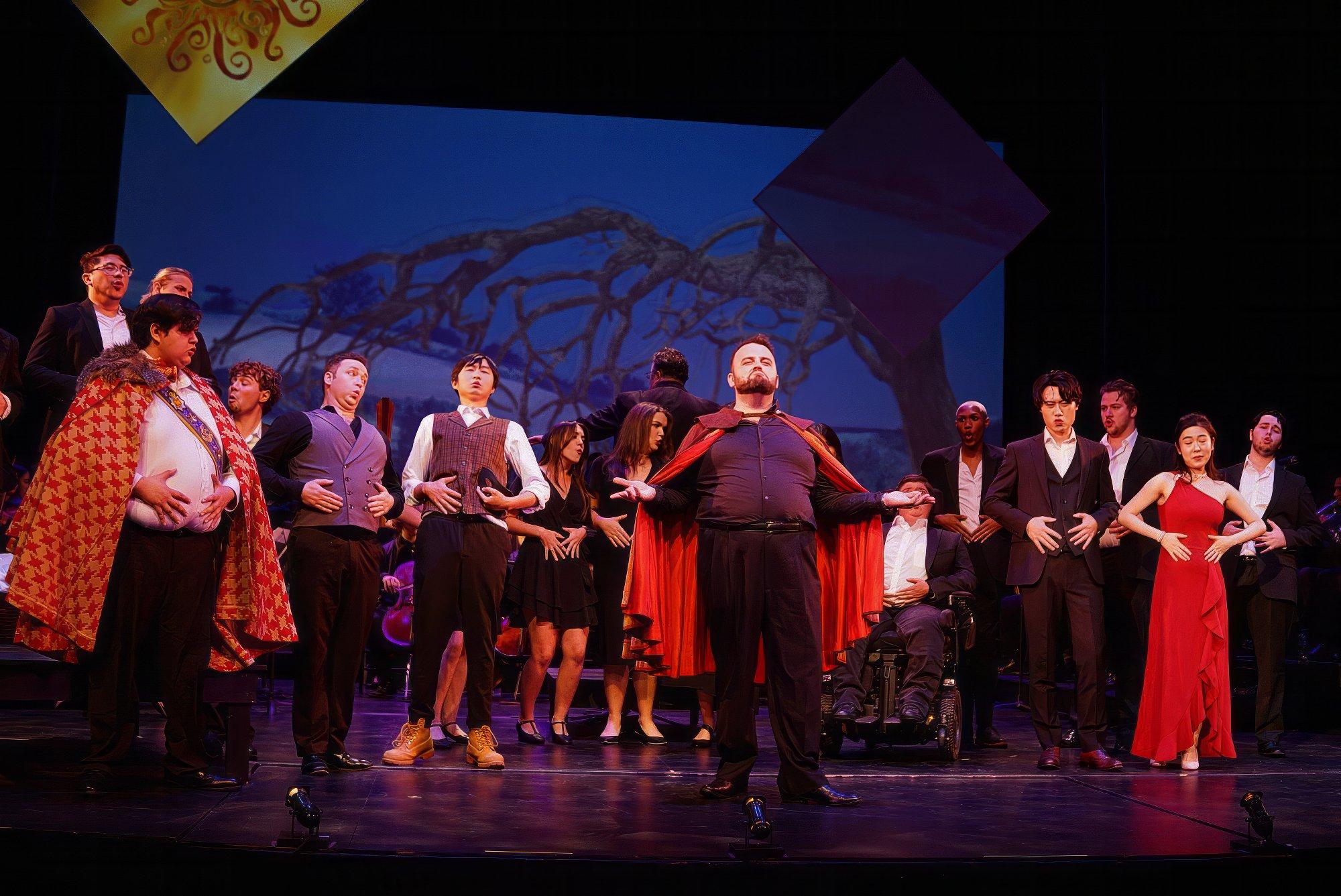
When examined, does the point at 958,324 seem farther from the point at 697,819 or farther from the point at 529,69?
the point at 697,819

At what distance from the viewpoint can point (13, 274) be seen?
8.58 meters

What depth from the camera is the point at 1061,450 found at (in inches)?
219

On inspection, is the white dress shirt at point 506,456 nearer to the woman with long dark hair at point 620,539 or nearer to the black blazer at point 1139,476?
the woman with long dark hair at point 620,539

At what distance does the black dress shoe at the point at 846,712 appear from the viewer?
5371 mm

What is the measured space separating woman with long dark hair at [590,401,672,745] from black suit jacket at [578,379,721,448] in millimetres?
123

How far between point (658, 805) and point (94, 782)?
183 cm

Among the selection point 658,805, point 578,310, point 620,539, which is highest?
point 578,310

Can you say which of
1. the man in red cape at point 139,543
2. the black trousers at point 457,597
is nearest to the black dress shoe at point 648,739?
the black trousers at point 457,597

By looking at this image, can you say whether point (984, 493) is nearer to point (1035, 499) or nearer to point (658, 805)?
point (1035, 499)

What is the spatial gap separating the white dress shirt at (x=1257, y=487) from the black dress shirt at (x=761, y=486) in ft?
10.1

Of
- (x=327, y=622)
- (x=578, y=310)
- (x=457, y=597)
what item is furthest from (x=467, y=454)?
(x=578, y=310)

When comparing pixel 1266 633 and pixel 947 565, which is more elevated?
pixel 947 565

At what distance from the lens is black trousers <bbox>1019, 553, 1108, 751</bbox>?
5.37 meters

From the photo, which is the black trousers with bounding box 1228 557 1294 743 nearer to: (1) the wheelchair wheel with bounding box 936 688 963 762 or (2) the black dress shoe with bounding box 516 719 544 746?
(1) the wheelchair wheel with bounding box 936 688 963 762
